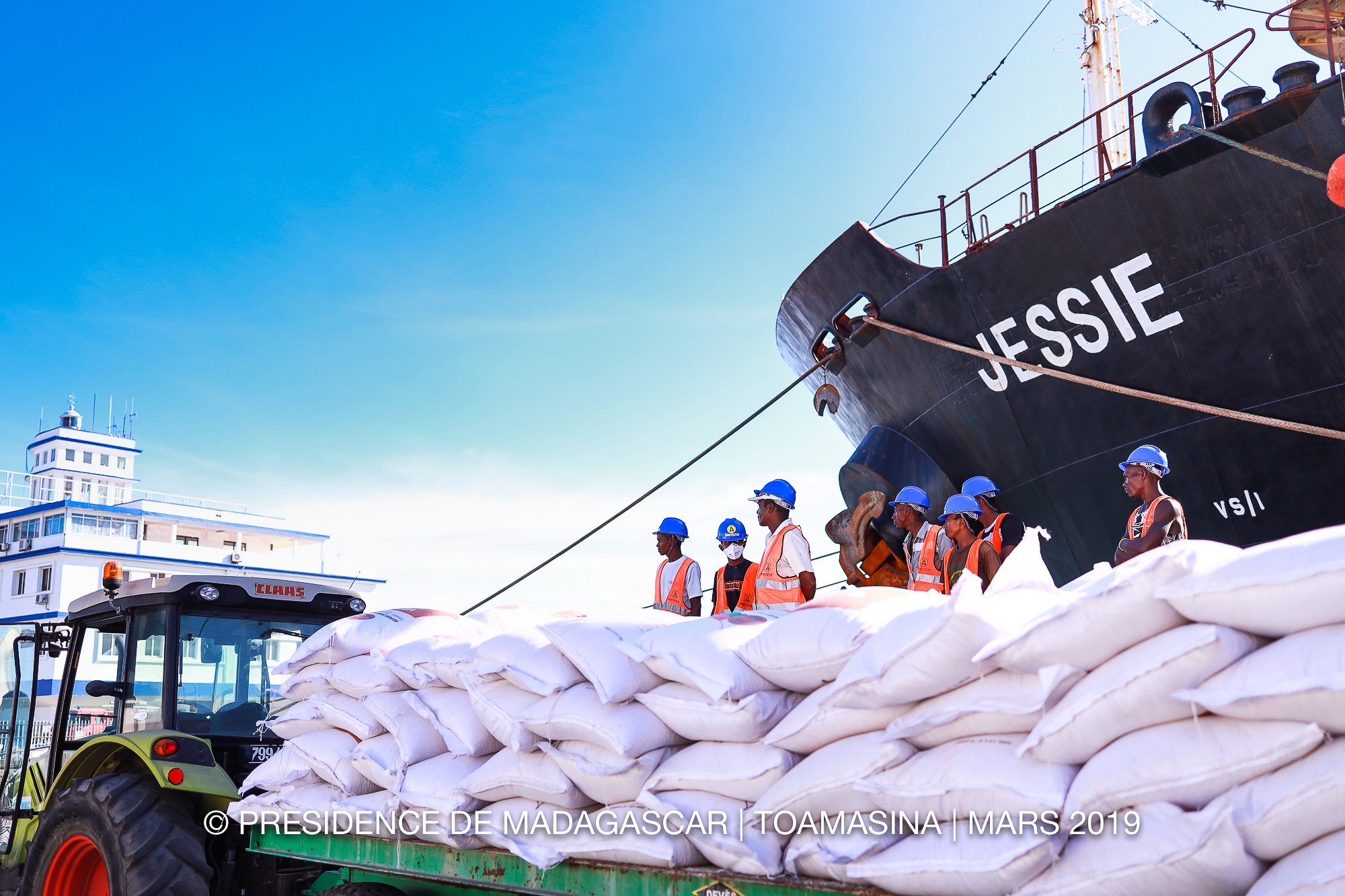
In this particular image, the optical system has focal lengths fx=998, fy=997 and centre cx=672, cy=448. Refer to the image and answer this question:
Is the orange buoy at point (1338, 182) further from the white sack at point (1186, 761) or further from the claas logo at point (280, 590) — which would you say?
the claas logo at point (280, 590)

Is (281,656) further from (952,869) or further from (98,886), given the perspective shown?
(952,869)

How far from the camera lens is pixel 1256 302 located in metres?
6.68

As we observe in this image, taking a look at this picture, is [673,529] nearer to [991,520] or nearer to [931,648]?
[991,520]

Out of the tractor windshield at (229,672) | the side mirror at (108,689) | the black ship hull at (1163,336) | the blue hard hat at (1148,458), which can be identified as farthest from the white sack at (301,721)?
the black ship hull at (1163,336)

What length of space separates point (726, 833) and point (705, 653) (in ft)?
1.54

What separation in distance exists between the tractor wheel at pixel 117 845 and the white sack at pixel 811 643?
294cm

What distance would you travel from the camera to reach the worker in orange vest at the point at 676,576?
21.0ft

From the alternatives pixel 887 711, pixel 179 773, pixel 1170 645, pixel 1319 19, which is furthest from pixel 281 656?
pixel 1319 19

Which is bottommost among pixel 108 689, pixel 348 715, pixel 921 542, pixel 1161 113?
pixel 348 715

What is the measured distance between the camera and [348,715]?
3.66 metres

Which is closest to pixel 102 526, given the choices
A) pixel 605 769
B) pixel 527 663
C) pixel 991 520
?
pixel 991 520

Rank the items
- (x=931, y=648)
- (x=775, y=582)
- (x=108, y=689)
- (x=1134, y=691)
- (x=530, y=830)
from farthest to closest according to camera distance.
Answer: (x=775, y=582), (x=108, y=689), (x=530, y=830), (x=931, y=648), (x=1134, y=691)

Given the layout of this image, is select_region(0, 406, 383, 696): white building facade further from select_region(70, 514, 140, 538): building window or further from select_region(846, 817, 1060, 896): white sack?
select_region(846, 817, 1060, 896): white sack

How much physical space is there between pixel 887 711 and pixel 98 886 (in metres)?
4.09
